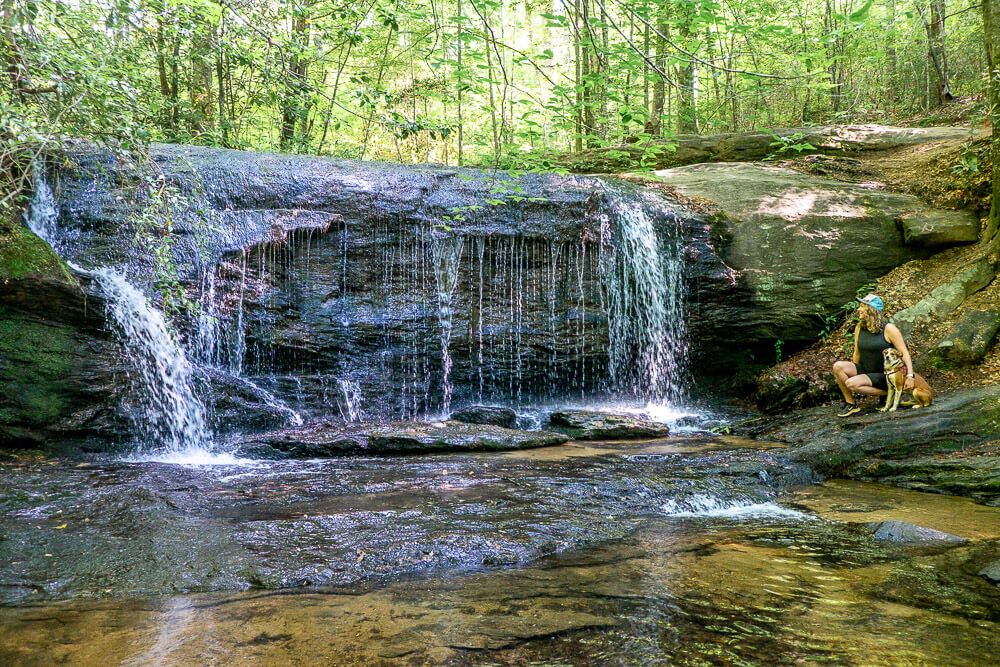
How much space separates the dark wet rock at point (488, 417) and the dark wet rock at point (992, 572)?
599cm

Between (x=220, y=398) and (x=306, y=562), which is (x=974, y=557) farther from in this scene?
(x=220, y=398)

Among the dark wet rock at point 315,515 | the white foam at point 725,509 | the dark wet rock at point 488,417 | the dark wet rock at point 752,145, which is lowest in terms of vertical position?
the white foam at point 725,509

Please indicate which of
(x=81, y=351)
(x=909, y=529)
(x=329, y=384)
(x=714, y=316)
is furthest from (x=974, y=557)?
(x=81, y=351)

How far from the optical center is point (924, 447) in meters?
6.88

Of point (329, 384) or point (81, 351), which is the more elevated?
point (81, 351)

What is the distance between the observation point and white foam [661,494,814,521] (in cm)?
549

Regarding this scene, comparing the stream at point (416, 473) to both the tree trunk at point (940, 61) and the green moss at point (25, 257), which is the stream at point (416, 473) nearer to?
the green moss at point (25, 257)

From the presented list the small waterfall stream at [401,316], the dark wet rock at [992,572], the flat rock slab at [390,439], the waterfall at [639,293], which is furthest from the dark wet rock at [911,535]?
the waterfall at [639,293]

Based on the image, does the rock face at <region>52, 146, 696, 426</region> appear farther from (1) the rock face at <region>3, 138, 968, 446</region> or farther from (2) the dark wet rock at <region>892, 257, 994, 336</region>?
(2) the dark wet rock at <region>892, 257, 994, 336</region>

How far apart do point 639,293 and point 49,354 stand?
8193 millimetres

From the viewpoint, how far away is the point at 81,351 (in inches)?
305

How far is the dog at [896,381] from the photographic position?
750 centimetres

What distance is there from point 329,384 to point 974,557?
7.81 m

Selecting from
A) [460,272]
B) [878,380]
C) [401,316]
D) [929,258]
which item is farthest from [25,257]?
[929,258]
